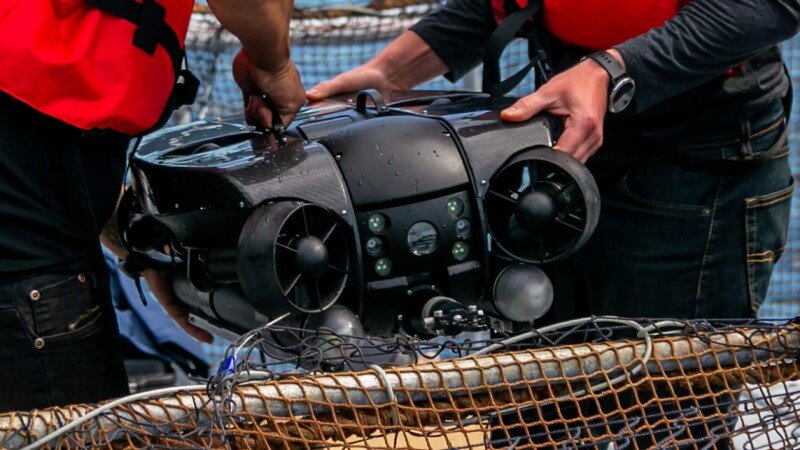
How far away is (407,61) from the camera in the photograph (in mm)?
2234

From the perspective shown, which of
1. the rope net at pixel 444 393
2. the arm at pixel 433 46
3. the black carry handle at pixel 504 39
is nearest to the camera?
the rope net at pixel 444 393

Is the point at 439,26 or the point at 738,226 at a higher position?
the point at 439,26

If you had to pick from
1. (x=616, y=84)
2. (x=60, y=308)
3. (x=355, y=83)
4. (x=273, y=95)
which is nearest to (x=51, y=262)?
(x=60, y=308)

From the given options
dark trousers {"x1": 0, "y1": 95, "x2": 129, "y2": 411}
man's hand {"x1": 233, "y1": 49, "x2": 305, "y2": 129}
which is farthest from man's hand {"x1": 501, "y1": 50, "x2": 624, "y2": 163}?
dark trousers {"x1": 0, "y1": 95, "x2": 129, "y2": 411}

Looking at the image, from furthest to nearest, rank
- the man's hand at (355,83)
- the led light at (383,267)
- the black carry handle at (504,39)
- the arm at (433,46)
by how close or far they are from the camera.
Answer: the arm at (433,46) < the man's hand at (355,83) < the black carry handle at (504,39) < the led light at (383,267)

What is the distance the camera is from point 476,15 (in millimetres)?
2219

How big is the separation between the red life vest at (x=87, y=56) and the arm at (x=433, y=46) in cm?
53

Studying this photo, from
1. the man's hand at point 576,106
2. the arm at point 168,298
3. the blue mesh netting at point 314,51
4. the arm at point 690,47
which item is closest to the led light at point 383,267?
the man's hand at point 576,106

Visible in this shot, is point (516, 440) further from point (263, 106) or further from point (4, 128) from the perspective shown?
point (4, 128)

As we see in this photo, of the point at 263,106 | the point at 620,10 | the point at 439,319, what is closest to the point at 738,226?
the point at 620,10

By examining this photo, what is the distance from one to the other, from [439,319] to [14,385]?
731 mm

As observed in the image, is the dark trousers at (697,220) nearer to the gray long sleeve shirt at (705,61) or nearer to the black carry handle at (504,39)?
the gray long sleeve shirt at (705,61)

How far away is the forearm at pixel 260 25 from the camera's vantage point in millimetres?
1659

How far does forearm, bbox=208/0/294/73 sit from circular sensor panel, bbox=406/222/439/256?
1.34 ft
